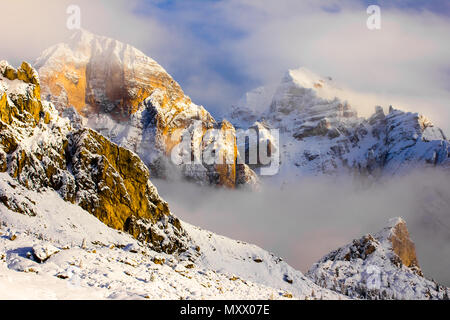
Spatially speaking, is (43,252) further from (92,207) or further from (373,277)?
(373,277)

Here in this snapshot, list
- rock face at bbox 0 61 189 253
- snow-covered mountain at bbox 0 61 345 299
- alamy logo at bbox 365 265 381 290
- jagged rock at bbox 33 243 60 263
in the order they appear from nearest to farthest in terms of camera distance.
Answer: jagged rock at bbox 33 243 60 263 < snow-covered mountain at bbox 0 61 345 299 < rock face at bbox 0 61 189 253 < alamy logo at bbox 365 265 381 290

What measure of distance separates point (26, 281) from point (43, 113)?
80.2 m

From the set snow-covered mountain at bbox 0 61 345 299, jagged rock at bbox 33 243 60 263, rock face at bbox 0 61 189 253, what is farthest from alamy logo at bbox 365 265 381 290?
jagged rock at bbox 33 243 60 263

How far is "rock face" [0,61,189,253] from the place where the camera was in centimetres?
8950

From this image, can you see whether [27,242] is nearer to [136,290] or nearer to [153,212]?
[136,290]

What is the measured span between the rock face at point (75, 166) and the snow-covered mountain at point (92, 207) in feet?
0.70

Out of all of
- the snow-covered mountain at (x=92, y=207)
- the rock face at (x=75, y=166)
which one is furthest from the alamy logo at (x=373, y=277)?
the rock face at (x=75, y=166)

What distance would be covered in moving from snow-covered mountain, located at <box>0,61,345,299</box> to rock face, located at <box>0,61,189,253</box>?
0.70ft

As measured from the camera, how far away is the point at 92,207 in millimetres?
98938

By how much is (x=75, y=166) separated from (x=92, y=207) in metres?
10.3

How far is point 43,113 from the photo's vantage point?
9869 cm

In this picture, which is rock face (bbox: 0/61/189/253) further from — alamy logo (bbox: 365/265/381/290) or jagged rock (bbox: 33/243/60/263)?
alamy logo (bbox: 365/265/381/290)

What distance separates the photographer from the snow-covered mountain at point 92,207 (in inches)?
2466
